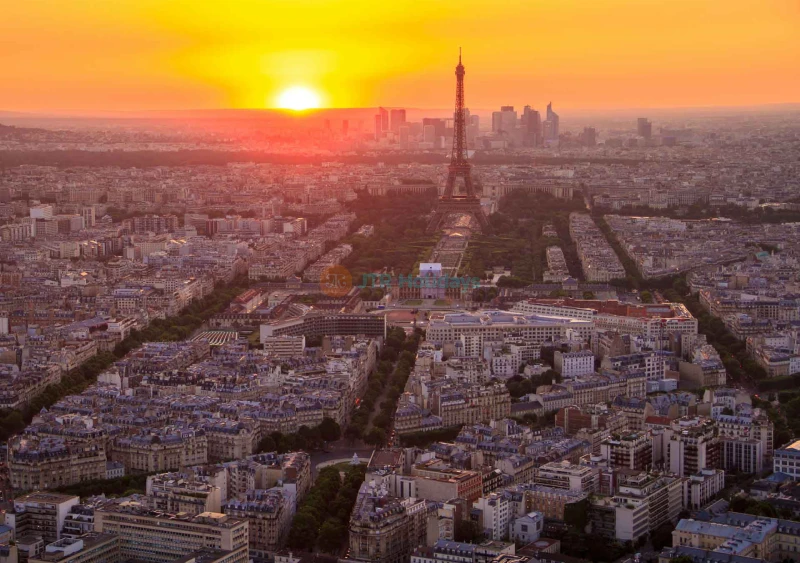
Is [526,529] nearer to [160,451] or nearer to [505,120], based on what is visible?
[160,451]

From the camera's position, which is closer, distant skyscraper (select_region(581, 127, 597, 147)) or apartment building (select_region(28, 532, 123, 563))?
apartment building (select_region(28, 532, 123, 563))

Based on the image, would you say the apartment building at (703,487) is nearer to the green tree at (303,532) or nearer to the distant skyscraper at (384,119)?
the green tree at (303,532)

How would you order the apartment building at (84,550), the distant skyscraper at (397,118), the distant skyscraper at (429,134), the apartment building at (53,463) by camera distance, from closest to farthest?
1. the apartment building at (84,550)
2. the apartment building at (53,463)
3. the distant skyscraper at (429,134)
4. the distant skyscraper at (397,118)

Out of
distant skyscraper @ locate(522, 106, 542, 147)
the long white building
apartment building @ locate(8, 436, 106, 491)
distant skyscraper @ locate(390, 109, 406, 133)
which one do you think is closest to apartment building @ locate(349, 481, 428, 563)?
apartment building @ locate(8, 436, 106, 491)

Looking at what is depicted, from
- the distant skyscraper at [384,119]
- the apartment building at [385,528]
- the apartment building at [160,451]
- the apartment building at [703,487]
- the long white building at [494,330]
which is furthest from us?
the distant skyscraper at [384,119]

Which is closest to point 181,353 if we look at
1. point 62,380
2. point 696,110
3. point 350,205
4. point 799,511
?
point 62,380

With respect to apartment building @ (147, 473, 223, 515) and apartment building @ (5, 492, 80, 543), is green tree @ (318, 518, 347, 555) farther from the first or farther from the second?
apartment building @ (5, 492, 80, 543)

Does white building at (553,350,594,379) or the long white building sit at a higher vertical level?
the long white building

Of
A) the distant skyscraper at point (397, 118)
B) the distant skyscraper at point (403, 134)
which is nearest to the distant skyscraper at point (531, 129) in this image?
the distant skyscraper at point (403, 134)

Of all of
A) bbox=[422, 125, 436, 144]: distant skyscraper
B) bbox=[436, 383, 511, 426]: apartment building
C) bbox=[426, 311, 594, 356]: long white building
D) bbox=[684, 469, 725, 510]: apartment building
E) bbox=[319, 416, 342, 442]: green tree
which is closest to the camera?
bbox=[684, 469, 725, 510]: apartment building
